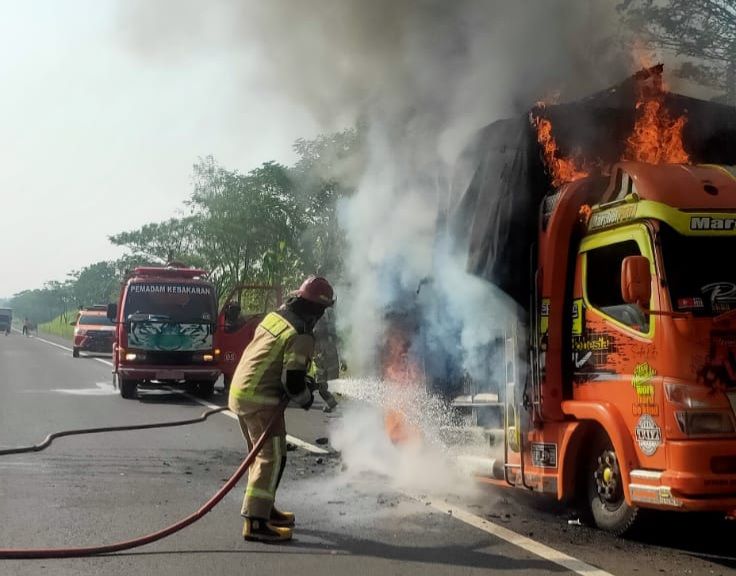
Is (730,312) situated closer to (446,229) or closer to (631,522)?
(631,522)

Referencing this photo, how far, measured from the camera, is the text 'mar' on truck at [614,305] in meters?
4.86

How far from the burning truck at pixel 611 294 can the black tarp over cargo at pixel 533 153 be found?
0.03 ft

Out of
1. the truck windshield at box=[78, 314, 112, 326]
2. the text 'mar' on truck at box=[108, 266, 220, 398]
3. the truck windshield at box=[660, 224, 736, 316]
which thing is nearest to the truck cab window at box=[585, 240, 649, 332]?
the truck windshield at box=[660, 224, 736, 316]

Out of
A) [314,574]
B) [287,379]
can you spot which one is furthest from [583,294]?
[314,574]

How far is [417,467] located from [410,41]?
15.8 feet

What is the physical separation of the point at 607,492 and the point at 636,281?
139 centimetres

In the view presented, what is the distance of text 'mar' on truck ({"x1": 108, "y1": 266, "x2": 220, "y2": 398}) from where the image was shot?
1573cm

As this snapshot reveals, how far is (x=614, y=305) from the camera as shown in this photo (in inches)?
219

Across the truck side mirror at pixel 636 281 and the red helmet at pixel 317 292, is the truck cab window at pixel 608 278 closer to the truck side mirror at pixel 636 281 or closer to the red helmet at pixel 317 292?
the truck side mirror at pixel 636 281

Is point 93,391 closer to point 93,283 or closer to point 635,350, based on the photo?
point 635,350

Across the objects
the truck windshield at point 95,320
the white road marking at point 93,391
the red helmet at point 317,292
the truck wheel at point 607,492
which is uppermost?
the truck windshield at point 95,320

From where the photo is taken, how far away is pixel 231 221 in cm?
3556

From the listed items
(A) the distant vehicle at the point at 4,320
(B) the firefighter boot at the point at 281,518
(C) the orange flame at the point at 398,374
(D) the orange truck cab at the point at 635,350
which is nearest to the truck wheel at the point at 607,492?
(D) the orange truck cab at the point at 635,350

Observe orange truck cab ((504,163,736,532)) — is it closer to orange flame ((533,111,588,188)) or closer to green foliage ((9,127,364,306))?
orange flame ((533,111,588,188))
